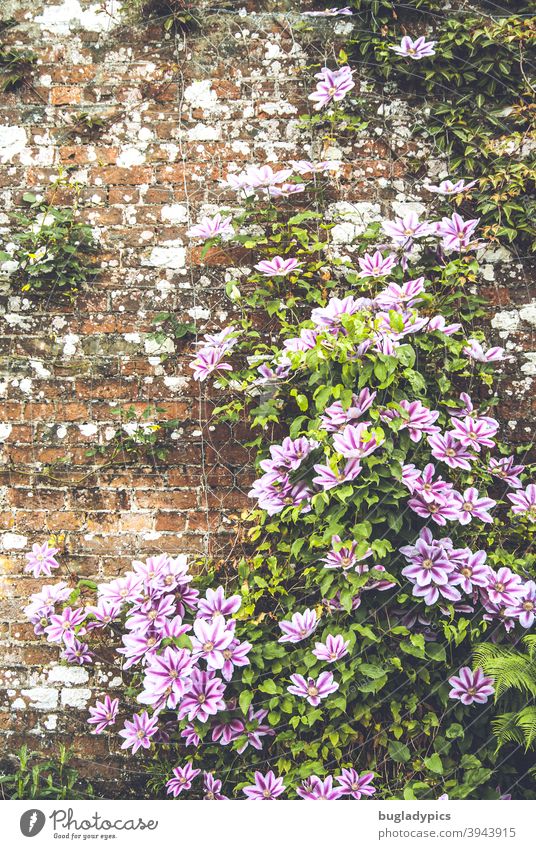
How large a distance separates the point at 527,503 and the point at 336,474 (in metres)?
0.74

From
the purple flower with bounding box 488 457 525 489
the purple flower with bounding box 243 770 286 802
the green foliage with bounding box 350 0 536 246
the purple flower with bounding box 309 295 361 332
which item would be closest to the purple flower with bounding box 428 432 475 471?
the purple flower with bounding box 488 457 525 489

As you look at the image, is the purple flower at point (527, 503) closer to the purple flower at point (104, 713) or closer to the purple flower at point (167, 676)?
the purple flower at point (167, 676)

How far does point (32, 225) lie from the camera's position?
2443 millimetres

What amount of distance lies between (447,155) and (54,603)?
2.29 m

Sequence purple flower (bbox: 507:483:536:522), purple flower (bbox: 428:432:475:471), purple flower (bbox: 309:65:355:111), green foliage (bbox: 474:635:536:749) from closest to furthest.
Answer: green foliage (bbox: 474:635:536:749), purple flower (bbox: 428:432:475:471), purple flower (bbox: 507:483:536:522), purple flower (bbox: 309:65:355:111)

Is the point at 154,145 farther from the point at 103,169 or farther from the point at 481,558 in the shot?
the point at 481,558

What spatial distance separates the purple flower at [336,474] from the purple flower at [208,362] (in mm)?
527

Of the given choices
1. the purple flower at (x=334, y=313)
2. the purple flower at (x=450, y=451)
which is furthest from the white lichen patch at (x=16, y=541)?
the purple flower at (x=450, y=451)

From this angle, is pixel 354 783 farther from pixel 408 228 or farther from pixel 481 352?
pixel 408 228

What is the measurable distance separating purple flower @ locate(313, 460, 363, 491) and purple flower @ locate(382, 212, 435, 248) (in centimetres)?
87

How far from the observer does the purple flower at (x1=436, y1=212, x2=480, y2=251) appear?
225 centimetres

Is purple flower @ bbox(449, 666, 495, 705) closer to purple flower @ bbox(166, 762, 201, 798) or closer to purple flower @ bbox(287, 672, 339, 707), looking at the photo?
purple flower @ bbox(287, 672, 339, 707)

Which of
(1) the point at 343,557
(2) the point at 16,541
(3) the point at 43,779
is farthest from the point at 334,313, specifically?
(3) the point at 43,779
